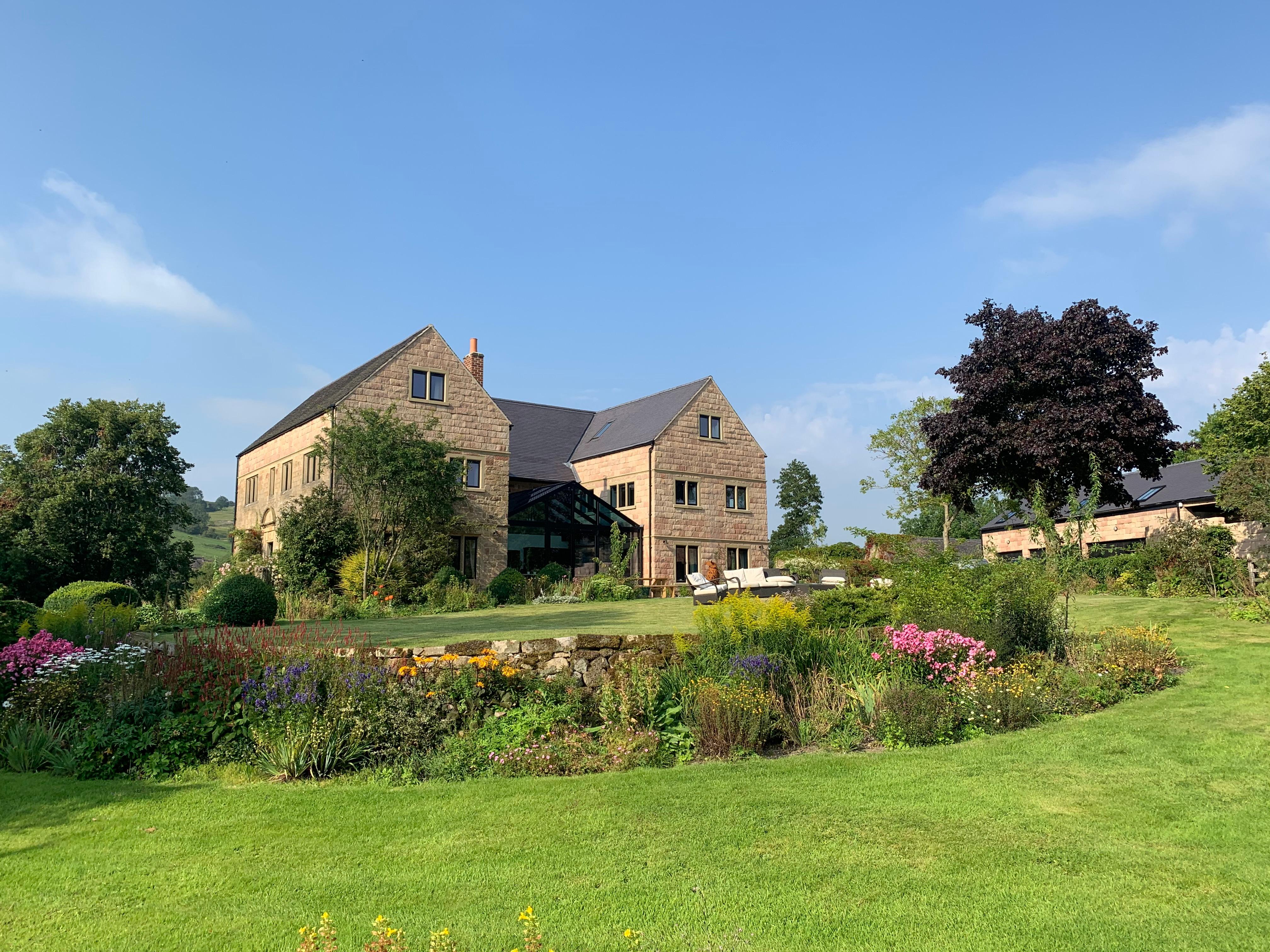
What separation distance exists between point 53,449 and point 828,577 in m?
25.4

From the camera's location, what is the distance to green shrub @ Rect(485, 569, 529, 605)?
89.0ft

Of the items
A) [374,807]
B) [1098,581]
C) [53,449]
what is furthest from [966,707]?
[53,449]

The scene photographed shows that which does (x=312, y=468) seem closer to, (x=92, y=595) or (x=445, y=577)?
(x=445, y=577)

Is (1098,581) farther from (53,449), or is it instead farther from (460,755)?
(53,449)

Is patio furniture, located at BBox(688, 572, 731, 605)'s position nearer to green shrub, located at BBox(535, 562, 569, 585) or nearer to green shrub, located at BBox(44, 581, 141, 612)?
green shrub, located at BBox(535, 562, 569, 585)

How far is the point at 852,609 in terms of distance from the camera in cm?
1260

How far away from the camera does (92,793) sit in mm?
7324

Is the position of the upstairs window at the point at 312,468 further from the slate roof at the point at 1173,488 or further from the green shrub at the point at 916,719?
the slate roof at the point at 1173,488

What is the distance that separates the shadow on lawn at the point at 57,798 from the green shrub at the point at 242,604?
1166 centimetres

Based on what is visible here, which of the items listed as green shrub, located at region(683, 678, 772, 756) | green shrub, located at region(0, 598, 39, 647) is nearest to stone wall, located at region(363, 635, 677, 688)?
green shrub, located at region(683, 678, 772, 756)

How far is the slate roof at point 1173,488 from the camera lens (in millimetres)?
40500

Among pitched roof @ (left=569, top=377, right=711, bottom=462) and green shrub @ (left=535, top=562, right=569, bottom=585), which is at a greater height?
pitched roof @ (left=569, top=377, right=711, bottom=462)

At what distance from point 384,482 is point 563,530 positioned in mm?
8783

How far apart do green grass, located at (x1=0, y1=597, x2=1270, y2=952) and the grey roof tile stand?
905 inches
